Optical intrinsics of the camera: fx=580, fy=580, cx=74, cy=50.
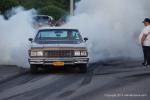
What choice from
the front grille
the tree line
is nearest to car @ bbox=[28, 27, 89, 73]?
the front grille

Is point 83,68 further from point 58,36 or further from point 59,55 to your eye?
point 58,36

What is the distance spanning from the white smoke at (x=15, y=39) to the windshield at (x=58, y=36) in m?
1.74

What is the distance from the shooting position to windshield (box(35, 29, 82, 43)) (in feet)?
67.6

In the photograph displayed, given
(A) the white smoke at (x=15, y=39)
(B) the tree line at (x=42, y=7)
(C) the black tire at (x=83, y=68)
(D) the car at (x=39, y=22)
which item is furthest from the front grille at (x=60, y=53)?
(B) the tree line at (x=42, y=7)

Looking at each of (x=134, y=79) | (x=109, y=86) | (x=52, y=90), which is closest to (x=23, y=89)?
(x=52, y=90)

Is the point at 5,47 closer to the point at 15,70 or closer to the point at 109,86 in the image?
the point at 15,70

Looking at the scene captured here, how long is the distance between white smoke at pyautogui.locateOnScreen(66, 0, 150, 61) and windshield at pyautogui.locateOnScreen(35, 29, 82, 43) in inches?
187

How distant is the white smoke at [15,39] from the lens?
22922 millimetres

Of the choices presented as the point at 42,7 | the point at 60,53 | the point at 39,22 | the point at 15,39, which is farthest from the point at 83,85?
the point at 42,7

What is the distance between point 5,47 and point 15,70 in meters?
2.70

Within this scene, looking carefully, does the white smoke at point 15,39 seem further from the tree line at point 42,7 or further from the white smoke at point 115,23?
the tree line at point 42,7

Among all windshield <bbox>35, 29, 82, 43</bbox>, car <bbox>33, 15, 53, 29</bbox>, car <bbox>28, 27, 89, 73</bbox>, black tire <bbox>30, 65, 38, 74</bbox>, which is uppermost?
car <bbox>33, 15, 53, 29</bbox>

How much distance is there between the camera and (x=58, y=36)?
2100cm

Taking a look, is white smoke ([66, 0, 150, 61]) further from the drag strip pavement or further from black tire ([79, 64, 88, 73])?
black tire ([79, 64, 88, 73])
